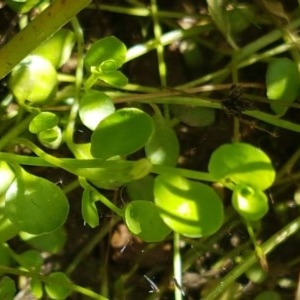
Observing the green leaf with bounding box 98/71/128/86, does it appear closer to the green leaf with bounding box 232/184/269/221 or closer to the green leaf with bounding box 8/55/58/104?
the green leaf with bounding box 8/55/58/104

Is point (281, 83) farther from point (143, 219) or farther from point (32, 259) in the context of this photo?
point (32, 259)

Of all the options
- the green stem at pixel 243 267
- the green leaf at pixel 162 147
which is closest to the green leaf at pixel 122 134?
the green leaf at pixel 162 147

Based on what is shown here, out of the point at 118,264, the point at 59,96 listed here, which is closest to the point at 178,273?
the point at 118,264

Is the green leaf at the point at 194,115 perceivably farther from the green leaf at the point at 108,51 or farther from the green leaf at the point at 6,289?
the green leaf at the point at 6,289

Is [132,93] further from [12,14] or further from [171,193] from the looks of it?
[171,193]

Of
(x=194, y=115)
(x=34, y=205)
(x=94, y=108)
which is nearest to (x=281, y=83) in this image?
(x=194, y=115)

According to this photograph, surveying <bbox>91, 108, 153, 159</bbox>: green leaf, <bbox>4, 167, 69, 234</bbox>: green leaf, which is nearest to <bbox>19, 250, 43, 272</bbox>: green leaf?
<bbox>4, 167, 69, 234</bbox>: green leaf
